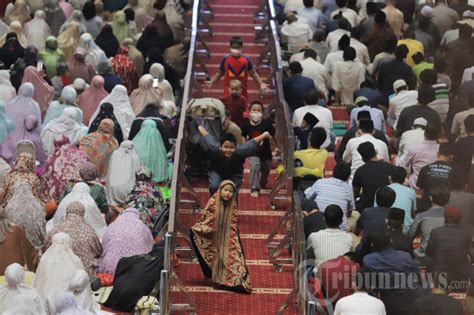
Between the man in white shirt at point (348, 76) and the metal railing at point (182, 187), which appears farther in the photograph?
the man in white shirt at point (348, 76)

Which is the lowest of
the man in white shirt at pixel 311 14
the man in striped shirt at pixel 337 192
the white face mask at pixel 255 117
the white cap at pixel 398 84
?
the man in striped shirt at pixel 337 192

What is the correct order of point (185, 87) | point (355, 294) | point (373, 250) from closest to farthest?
1. point (355, 294)
2. point (373, 250)
3. point (185, 87)

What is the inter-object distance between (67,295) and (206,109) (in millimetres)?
4844

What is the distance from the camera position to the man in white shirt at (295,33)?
82.3 ft

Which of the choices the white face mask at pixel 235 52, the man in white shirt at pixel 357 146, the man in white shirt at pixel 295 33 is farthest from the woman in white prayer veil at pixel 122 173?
the man in white shirt at pixel 295 33

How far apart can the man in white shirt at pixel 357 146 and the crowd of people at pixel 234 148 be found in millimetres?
27

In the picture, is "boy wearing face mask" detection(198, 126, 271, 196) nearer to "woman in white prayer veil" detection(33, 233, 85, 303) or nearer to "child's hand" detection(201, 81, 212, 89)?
"woman in white prayer veil" detection(33, 233, 85, 303)

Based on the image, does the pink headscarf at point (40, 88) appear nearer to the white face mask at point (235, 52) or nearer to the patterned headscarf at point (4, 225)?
the white face mask at point (235, 52)

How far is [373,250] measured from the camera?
1617 cm

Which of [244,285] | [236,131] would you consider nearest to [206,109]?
[236,131]

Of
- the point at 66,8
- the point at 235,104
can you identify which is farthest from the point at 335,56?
the point at 66,8

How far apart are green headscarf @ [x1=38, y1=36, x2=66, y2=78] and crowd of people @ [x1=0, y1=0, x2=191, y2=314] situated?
2 centimetres

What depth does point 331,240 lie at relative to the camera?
16.8 meters

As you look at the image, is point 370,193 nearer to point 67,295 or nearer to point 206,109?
point 206,109
